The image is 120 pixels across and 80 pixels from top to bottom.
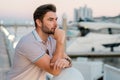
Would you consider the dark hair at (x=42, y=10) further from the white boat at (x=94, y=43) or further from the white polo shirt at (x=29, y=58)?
the white boat at (x=94, y=43)

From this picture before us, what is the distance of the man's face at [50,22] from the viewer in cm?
242

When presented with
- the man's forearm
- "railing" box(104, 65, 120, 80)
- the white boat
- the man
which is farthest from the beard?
the white boat

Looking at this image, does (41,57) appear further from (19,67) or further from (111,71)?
(111,71)

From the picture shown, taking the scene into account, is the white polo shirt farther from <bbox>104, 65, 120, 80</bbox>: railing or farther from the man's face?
<bbox>104, 65, 120, 80</bbox>: railing

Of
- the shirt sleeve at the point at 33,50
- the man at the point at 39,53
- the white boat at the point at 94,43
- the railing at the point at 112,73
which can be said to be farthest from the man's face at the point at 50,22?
the white boat at the point at 94,43

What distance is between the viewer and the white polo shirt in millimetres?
2393

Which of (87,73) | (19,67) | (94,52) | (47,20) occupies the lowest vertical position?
(94,52)

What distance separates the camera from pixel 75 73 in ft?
7.10

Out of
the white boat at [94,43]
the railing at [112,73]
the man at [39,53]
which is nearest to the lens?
the man at [39,53]

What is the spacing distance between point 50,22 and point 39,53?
22 cm

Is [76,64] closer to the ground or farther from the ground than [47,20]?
closer to the ground

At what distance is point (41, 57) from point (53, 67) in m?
0.10

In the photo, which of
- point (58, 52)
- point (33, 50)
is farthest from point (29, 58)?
point (58, 52)

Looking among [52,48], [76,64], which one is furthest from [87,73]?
[52,48]
